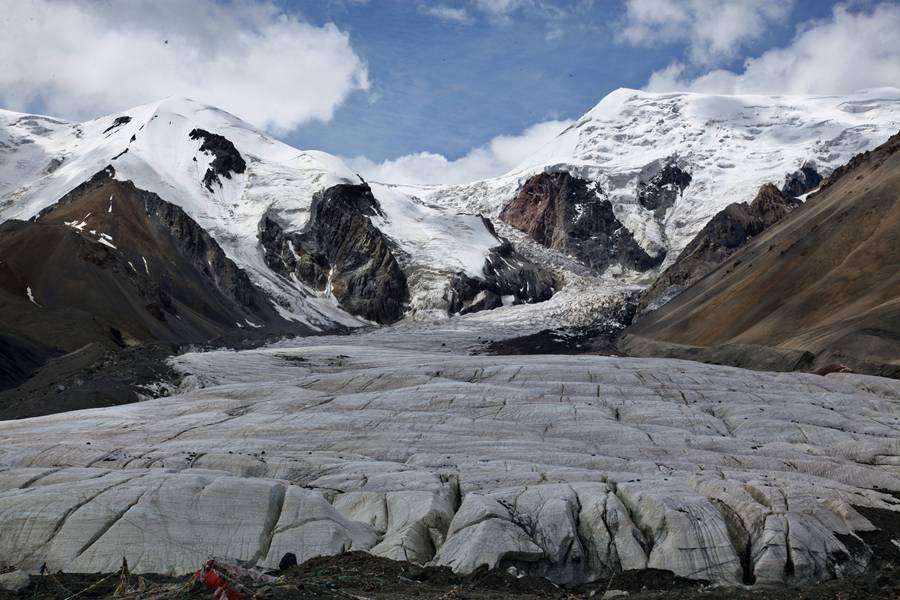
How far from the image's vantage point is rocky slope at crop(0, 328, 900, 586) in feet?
94.2

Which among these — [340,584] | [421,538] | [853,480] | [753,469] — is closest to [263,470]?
[421,538]

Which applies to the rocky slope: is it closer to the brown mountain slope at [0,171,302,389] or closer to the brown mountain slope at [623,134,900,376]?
the brown mountain slope at [623,134,900,376]

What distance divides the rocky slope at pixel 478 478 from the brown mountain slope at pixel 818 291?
19.6 metres

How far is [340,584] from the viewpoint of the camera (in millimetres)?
23750

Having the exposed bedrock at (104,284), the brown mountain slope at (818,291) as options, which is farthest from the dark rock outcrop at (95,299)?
the brown mountain slope at (818,291)

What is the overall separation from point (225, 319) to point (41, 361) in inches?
3228

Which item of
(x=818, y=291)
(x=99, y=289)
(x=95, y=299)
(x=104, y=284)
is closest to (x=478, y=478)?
(x=818, y=291)

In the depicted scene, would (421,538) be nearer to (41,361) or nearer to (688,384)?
(688,384)

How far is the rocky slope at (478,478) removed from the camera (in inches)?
1131

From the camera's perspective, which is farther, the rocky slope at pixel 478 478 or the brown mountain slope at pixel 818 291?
the brown mountain slope at pixel 818 291

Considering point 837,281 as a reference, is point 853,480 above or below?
below

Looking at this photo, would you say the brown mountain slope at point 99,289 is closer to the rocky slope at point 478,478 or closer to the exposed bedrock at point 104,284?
the exposed bedrock at point 104,284

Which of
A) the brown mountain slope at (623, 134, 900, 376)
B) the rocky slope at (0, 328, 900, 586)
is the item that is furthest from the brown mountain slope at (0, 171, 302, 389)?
the brown mountain slope at (623, 134, 900, 376)

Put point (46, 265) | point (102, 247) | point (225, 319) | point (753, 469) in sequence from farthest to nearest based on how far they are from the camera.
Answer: point (225, 319)
point (102, 247)
point (46, 265)
point (753, 469)
